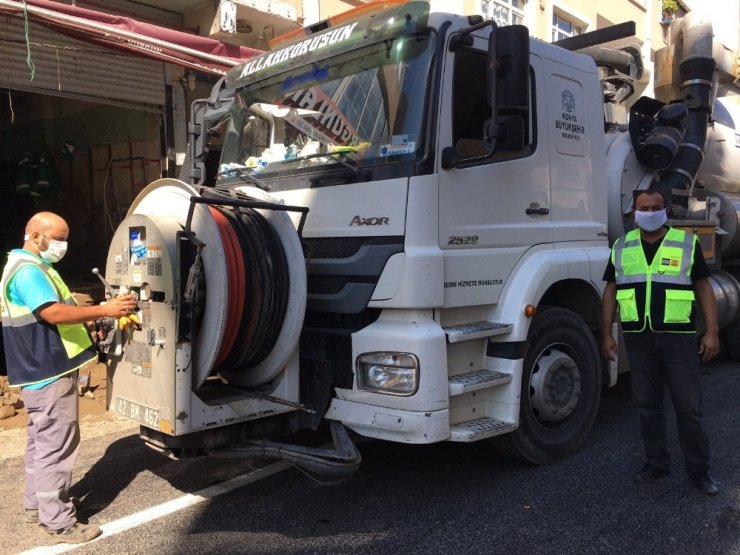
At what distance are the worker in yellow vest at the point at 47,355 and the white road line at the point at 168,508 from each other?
64mm

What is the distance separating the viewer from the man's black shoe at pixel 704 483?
149 inches

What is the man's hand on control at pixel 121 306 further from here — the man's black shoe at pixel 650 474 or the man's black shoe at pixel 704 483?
the man's black shoe at pixel 704 483

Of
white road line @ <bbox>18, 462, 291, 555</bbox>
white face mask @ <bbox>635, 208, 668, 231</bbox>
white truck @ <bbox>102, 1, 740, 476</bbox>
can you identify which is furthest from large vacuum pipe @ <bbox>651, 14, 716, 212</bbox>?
white road line @ <bbox>18, 462, 291, 555</bbox>

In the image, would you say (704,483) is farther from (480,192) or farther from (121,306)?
(121,306)

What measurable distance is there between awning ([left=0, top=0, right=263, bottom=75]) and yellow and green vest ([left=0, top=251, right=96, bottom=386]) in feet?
10.2

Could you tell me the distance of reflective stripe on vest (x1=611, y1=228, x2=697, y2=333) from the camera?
3.83m

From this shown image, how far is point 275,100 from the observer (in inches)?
171

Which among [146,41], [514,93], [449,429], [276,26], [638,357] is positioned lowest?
[449,429]

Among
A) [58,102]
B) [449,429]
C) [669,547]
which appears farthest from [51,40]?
[669,547]

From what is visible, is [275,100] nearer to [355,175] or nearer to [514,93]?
[355,175]

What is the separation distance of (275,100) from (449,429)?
240 centimetres

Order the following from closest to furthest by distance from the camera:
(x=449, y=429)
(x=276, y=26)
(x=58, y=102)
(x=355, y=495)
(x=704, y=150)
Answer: (x=449, y=429) → (x=355, y=495) → (x=704, y=150) → (x=276, y=26) → (x=58, y=102)

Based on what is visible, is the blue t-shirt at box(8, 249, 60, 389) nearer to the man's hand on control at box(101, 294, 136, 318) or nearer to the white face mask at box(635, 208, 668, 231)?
the man's hand on control at box(101, 294, 136, 318)

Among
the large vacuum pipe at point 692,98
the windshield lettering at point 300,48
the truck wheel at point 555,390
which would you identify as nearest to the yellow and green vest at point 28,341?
the windshield lettering at point 300,48
